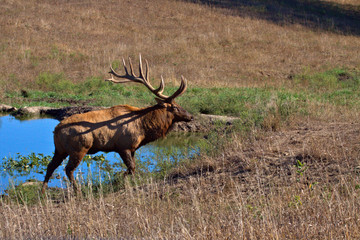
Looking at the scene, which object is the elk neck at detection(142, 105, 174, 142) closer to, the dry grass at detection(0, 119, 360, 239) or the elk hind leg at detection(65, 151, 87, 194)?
the dry grass at detection(0, 119, 360, 239)

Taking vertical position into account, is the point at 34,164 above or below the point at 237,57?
below

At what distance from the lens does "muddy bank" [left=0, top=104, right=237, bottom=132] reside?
14146 mm

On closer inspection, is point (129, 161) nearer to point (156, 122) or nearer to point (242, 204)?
point (156, 122)

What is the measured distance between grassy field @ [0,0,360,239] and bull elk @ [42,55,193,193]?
582 millimetres

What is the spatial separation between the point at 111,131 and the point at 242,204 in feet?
9.91

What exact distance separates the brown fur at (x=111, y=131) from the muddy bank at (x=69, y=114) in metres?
5.33

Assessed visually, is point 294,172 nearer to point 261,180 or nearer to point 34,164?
point 261,180

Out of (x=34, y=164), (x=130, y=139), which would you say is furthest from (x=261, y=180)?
(x=34, y=164)

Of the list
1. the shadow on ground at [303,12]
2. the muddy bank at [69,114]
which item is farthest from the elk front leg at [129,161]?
the shadow on ground at [303,12]

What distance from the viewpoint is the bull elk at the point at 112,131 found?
305 inches

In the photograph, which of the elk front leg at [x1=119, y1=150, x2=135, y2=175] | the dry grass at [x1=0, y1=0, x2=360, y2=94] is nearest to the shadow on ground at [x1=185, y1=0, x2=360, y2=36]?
the dry grass at [x1=0, y1=0, x2=360, y2=94]

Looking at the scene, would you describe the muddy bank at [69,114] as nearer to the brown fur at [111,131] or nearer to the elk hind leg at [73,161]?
the brown fur at [111,131]

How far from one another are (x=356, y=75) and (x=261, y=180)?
18768 millimetres

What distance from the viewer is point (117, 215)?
19.5 feet
